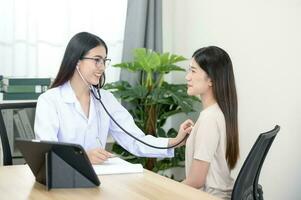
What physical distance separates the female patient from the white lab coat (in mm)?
265

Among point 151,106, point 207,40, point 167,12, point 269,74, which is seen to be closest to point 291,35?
point 269,74

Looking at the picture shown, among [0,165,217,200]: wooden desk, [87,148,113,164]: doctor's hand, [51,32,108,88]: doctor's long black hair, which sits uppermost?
[51,32,108,88]: doctor's long black hair

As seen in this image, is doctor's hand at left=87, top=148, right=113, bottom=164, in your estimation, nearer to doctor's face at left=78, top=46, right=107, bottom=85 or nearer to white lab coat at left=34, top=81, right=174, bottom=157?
white lab coat at left=34, top=81, right=174, bottom=157

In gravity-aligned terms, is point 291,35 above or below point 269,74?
above

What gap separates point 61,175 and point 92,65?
0.69m

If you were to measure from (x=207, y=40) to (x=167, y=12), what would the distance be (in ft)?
1.91

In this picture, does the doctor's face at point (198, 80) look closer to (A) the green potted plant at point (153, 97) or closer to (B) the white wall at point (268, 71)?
(B) the white wall at point (268, 71)

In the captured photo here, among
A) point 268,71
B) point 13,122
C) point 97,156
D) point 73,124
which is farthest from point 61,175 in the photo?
point 268,71

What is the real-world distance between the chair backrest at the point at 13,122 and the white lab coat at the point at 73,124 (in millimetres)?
192

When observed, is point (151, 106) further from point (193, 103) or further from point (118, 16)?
point (118, 16)

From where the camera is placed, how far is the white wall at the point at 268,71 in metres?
2.43

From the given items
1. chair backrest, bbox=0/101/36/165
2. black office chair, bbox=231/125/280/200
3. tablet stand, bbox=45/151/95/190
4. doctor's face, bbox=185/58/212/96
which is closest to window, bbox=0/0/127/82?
chair backrest, bbox=0/101/36/165

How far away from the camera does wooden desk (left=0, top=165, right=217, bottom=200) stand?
4.75ft

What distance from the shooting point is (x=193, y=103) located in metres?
3.20
